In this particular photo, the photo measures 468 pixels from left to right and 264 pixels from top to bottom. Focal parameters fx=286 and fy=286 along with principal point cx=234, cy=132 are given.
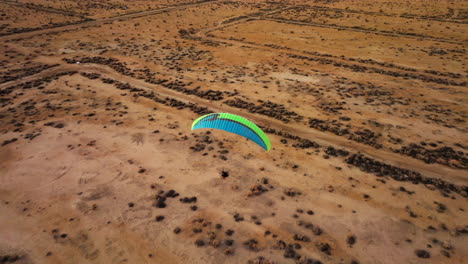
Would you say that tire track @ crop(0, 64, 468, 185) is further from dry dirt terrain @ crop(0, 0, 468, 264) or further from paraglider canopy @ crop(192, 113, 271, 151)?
paraglider canopy @ crop(192, 113, 271, 151)

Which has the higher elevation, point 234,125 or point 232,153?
point 234,125

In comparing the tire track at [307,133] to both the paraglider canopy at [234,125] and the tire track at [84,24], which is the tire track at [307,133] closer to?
the paraglider canopy at [234,125]

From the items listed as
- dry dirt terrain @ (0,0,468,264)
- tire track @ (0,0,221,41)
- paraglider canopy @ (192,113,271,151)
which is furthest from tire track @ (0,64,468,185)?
tire track @ (0,0,221,41)

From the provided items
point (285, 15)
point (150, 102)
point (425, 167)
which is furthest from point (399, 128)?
point (285, 15)

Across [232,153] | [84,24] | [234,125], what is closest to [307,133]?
[232,153]

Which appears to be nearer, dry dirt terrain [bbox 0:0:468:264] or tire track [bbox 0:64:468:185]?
dry dirt terrain [bbox 0:0:468:264]

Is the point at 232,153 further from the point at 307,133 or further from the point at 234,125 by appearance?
the point at 307,133

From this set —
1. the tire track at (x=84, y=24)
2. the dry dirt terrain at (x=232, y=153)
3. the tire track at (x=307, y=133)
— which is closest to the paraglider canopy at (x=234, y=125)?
the dry dirt terrain at (x=232, y=153)

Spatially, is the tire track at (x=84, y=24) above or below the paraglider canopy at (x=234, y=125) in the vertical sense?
below
